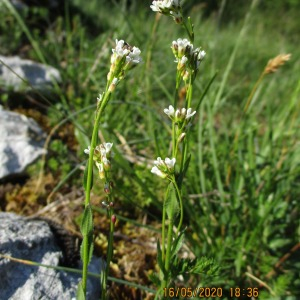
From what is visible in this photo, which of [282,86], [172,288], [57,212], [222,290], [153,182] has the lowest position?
[222,290]

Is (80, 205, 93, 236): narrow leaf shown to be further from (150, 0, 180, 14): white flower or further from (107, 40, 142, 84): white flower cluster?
(150, 0, 180, 14): white flower

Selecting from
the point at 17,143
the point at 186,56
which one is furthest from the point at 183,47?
the point at 17,143

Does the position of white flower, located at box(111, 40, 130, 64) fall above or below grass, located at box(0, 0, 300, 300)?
above

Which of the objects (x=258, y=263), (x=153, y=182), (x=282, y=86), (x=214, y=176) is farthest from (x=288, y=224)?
(x=282, y=86)


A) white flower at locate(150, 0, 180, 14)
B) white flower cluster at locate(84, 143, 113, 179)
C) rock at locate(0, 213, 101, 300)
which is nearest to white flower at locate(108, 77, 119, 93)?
white flower cluster at locate(84, 143, 113, 179)

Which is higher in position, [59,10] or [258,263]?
[59,10]

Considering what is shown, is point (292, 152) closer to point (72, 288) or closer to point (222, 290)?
point (222, 290)

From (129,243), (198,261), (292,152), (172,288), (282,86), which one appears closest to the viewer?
(198,261)

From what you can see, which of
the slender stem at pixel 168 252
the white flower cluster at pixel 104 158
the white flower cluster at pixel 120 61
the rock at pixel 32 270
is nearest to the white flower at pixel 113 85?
the white flower cluster at pixel 120 61
